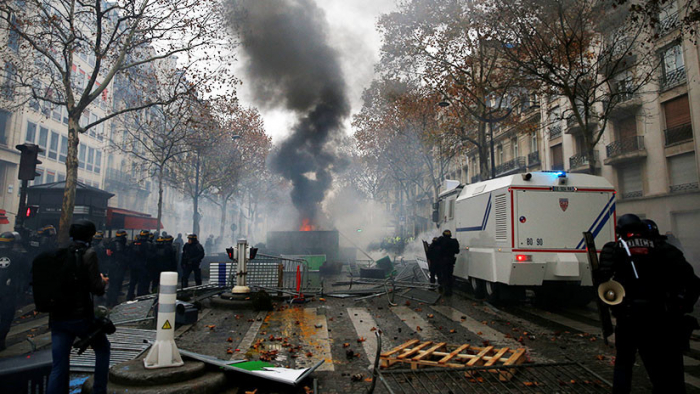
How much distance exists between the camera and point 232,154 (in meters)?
32.5

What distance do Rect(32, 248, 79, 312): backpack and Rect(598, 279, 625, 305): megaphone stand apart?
426 centimetres

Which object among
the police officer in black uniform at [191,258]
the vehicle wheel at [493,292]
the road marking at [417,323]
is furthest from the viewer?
the police officer in black uniform at [191,258]

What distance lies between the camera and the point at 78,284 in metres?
3.48

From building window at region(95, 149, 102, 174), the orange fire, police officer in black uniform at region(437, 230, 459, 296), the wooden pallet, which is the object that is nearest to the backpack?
the wooden pallet

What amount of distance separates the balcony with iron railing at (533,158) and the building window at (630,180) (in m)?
6.67

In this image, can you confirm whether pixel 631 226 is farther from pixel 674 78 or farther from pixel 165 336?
pixel 674 78

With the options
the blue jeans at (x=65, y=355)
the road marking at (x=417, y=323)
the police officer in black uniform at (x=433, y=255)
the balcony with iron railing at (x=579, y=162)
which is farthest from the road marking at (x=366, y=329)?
the balcony with iron railing at (x=579, y=162)

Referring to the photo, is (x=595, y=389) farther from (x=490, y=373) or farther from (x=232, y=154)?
(x=232, y=154)

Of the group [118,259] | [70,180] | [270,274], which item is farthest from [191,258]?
[70,180]

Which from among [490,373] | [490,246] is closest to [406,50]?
[490,246]

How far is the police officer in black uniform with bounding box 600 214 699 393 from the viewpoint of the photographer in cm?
310

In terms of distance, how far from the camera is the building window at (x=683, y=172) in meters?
18.5

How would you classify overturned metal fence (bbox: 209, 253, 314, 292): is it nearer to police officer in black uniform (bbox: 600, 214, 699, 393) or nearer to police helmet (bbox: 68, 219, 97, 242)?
police helmet (bbox: 68, 219, 97, 242)

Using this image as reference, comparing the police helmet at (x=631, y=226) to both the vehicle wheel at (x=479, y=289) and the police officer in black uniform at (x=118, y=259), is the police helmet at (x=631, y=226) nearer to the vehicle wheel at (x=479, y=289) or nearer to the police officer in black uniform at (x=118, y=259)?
the vehicle wheel at (x=479, y=289)
